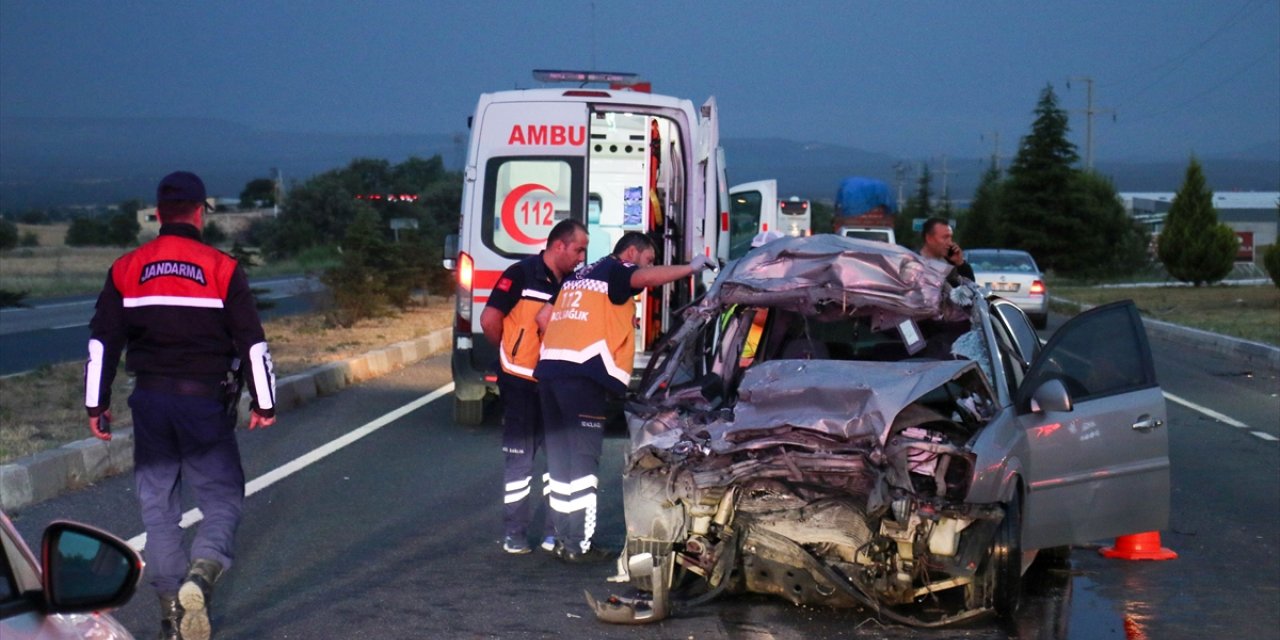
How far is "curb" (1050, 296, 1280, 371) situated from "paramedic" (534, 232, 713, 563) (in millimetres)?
11536

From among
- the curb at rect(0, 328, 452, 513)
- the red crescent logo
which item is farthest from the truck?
the red crescent logo

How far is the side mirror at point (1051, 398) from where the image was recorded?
724 cm

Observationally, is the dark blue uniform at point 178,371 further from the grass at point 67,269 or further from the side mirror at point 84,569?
the grass at point 67,269

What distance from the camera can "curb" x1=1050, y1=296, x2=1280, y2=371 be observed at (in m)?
21.8

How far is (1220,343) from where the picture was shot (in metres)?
24.2

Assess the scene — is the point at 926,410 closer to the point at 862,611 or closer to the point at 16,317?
the point at 862,611

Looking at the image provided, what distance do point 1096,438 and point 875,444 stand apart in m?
1.49

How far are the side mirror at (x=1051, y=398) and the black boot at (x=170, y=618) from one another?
3747mm

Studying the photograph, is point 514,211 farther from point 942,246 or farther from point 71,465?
point 71,465

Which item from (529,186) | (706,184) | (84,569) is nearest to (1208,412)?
(706,184)

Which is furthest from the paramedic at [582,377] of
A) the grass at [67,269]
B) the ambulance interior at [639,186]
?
the grass at [67,269]

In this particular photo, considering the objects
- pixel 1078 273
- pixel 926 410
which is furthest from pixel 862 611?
pixel 1078 273

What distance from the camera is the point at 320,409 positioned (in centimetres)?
1523

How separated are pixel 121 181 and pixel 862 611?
16007 centimetres
